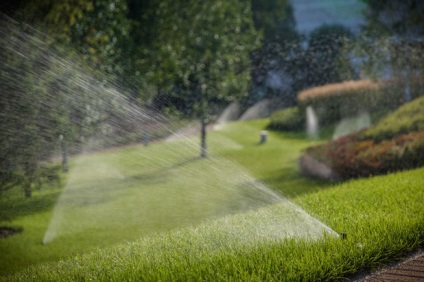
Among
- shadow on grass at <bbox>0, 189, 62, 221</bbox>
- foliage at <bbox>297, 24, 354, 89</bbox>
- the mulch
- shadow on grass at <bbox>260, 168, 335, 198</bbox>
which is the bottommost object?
shadow on grass at <bbox>0, 189, 62, 221</bbox>

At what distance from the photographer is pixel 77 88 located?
8.61m

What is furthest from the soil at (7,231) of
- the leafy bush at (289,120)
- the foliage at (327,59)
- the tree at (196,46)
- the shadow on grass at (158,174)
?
the foliage at (327,59)

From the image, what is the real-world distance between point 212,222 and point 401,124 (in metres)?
6.15

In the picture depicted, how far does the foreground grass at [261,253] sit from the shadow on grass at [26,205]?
14.0 ft

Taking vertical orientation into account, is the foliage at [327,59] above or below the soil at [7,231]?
above

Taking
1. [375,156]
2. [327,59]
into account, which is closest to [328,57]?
[327,59]

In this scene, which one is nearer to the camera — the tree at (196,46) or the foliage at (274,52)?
the tree at (196,46)

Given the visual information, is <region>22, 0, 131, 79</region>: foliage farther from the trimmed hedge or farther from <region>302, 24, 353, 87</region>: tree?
<region>302, 24, 353, 87</region>: tree

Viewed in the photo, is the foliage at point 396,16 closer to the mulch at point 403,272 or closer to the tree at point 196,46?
the tree at point 196,46

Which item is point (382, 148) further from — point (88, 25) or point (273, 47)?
point (273, 47)

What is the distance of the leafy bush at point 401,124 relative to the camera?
9834 millimetres

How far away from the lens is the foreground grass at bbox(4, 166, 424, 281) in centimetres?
361

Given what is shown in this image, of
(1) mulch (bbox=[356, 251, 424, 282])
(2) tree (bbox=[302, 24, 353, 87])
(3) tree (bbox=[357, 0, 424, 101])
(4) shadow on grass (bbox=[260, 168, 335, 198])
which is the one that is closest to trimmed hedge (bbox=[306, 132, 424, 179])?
(4) shadow on grass (bbox=[260, 168, 335, 198])

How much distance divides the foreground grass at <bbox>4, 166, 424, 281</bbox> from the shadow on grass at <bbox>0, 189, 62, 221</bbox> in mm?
4277
